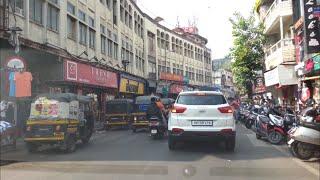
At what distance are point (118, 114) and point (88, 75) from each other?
13.6 feet

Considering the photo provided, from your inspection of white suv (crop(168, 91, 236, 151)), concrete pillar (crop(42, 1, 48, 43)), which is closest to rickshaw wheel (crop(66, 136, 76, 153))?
white suv (crop(168, 91, 236, 151))

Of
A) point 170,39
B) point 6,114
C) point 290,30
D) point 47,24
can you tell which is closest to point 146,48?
point 170,39

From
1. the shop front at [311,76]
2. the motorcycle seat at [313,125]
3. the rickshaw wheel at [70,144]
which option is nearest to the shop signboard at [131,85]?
the shop front at [311,76]

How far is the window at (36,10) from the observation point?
26.3m

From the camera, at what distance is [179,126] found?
615 inches

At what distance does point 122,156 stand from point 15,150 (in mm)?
4607

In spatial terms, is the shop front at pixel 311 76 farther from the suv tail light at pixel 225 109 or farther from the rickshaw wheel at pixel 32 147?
the rickshaw wheel at pixel 32 147

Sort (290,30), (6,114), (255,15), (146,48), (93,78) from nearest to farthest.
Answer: (6,114) → (93,78) → (290,30) → (255,15) → (146,48)

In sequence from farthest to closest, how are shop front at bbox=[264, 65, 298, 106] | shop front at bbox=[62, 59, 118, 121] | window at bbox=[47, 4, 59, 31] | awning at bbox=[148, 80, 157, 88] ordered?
1. awning at bbox=[148, 80, 157, 88]
2. shop front at bbox=[264, 65, 298, 106]
3. window at bbox=[47, 4, 59, 31]
4. shop front at bbox=[62, 59, 118, 121]

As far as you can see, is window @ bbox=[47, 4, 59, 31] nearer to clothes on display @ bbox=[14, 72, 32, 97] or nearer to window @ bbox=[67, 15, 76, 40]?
window @ bbox=[67, 15, 76, 40]

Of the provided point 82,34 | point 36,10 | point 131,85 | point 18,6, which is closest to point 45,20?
point 36,10

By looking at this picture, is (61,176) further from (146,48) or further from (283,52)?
(146,48)

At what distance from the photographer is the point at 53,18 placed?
1184 inches

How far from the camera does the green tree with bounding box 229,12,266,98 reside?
46562 millimetres
